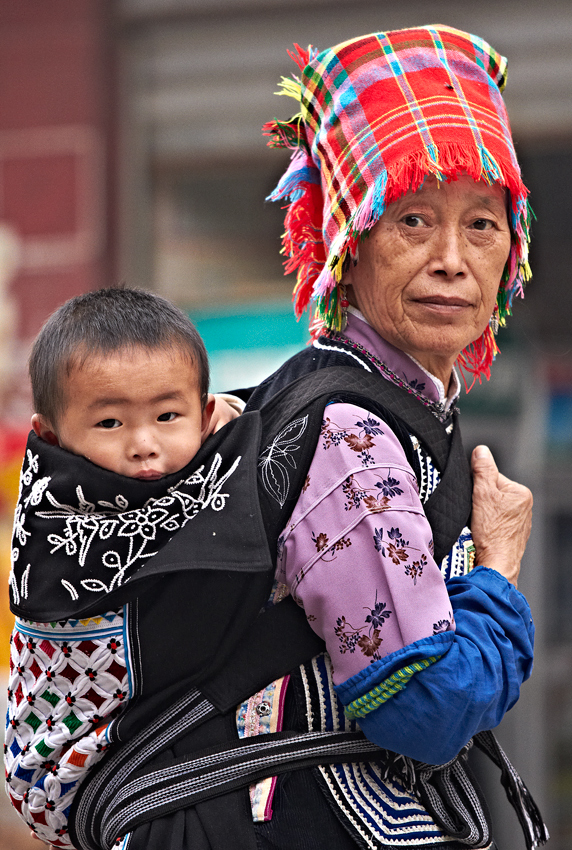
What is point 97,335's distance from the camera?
1521 millimetres

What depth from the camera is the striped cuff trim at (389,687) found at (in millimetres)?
1380

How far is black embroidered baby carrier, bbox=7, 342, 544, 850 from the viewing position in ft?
4.76

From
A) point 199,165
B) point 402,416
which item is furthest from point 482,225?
point 199,165

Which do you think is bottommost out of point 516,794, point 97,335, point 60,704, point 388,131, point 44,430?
point 516,794

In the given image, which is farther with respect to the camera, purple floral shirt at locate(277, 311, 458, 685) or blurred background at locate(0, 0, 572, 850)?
blurred background at locate(0, 0, 572, 850)

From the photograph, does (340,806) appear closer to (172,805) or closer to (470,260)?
(172,805)

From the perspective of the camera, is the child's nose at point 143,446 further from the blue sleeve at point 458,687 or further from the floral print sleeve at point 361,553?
the blue sleeve at point 458,687

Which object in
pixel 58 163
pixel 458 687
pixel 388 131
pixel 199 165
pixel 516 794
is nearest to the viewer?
pixel 458 687

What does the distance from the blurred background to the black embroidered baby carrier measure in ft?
10.2

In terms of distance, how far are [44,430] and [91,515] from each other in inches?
8.0

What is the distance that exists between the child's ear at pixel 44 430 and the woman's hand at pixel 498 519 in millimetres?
710

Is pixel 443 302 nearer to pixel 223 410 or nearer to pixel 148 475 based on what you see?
pixel 223 410

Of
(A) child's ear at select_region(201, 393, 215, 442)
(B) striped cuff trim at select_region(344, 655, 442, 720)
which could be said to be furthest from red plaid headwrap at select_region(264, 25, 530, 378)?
(B) striped cuff trim at select_region(344, 655, 442, 720)

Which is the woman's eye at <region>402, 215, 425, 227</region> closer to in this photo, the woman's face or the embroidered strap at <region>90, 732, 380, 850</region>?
the woman's face
